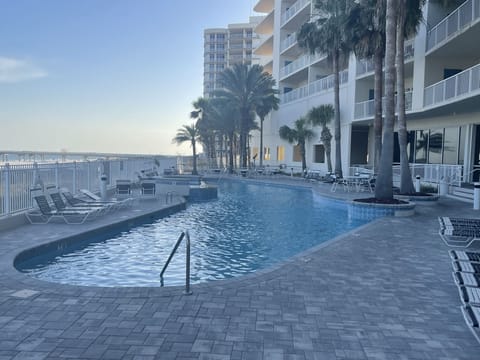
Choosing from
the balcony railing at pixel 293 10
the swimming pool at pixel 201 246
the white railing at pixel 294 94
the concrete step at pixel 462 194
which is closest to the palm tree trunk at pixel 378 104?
the concrete step at pixel 462 194

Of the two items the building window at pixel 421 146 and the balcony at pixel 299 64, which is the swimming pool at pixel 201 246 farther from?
the balcony at pixel 299 64

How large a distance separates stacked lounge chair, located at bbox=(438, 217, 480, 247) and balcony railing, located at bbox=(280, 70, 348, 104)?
65.0 ft

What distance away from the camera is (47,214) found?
368 inches

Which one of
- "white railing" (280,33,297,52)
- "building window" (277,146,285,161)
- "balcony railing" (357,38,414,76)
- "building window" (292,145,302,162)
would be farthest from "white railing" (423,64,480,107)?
"building window" (277,146,285,161)

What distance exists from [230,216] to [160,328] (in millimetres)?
8914

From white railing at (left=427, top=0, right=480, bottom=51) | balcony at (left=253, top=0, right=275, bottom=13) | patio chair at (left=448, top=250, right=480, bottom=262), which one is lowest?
patio chair at (left=448, top=250, right=480, bottom=262)

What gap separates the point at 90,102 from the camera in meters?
43.3

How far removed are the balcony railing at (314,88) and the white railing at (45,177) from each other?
16.7 meters

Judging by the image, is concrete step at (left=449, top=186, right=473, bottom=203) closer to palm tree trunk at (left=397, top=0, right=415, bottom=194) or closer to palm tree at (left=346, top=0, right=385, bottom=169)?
palm tree trunk at (left=397, top=0, right=415, bottom=194)

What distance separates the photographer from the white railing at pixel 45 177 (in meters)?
8.71

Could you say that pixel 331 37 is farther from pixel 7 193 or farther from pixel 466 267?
pixel 466 267

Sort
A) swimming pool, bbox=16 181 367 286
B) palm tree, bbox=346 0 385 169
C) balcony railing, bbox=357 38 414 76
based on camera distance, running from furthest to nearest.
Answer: balcony railing, bbox=357 38 414 76 < palm tree, bbox=346 0 385 169 < swimming pool, bbox=16 181 367 286

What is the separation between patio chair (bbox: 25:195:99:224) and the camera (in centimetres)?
927

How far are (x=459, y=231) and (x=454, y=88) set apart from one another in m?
9.43
